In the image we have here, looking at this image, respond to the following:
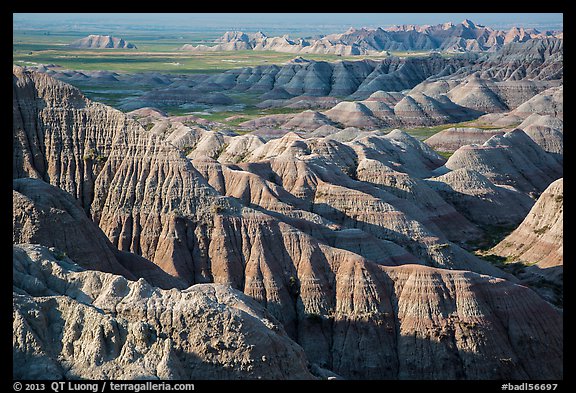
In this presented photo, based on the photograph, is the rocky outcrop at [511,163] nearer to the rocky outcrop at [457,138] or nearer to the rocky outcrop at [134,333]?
the rocky outcrop at [457,138]

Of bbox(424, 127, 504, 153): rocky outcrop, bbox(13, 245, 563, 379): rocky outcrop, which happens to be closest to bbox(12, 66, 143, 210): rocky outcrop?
bbox(13, 245, 563, 379): rocky outcrop

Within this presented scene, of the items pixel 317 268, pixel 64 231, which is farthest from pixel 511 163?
pixel 64 231

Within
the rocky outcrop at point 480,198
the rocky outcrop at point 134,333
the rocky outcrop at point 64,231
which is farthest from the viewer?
the rocky outcrop at point 480,198

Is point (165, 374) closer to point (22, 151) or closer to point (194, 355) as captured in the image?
point (194, 355)

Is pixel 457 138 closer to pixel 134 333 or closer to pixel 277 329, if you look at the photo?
pixel 277 329

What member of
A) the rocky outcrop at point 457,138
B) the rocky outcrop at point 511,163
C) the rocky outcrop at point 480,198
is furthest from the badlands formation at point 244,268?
the rocky outcrop at point 457,138

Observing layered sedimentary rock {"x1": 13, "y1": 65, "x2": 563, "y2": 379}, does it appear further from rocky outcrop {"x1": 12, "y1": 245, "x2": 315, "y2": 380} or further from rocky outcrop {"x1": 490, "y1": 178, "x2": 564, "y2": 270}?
rocky outcrop {"x1": 12, "y1": 245, "x2": 315, "y2": 380}

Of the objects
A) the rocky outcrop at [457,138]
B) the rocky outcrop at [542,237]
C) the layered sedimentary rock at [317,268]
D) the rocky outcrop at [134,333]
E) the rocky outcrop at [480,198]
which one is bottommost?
the rocky outcrop at [134,333]

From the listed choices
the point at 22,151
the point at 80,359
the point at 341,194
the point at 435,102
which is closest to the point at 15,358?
the point at 80,359
